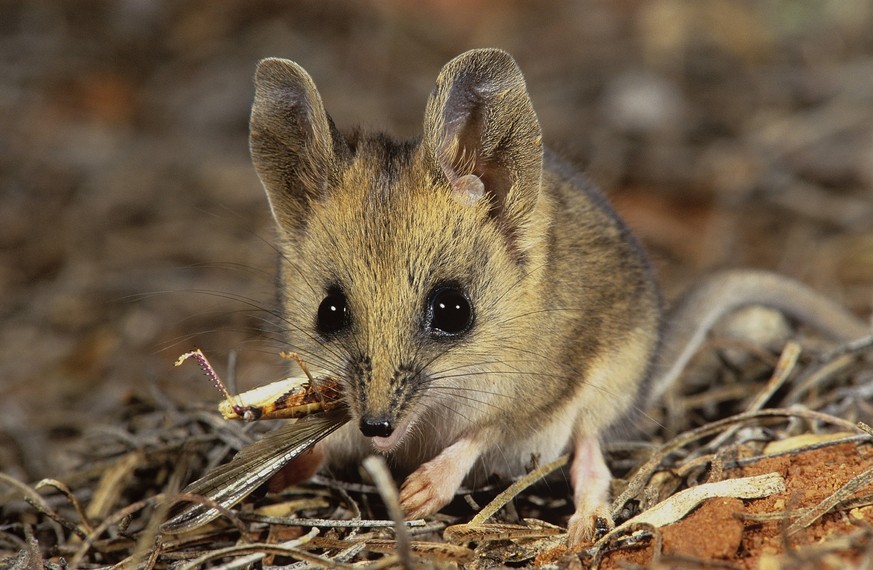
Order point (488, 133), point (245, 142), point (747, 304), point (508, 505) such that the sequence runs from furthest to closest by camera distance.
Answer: point (245, 142), point (747, 304), point (508, 505), point (488, 133)

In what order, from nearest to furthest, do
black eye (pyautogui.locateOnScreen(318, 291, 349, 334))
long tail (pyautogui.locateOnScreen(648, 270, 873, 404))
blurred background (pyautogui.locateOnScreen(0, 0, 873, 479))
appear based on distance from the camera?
black eye (pyautogui.locateOnScreen(318, 291, 349, 334)), long tail (pyautogui.locateOnScreen(648, 270, 873, 404)), blurred background (pyautogui.locateOnScreen(0, 0, 873, 479))

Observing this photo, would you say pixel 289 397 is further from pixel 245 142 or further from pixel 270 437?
pixel 245 142

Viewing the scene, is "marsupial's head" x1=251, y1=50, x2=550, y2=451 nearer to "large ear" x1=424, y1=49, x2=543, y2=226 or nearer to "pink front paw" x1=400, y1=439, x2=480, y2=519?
"large ear" x1=424, y1=49, x2=543, y2=226

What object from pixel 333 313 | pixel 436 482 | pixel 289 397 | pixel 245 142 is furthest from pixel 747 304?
pixel 245 142

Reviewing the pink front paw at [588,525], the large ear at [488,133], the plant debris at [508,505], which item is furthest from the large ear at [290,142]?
the pink front paw at [588,525]

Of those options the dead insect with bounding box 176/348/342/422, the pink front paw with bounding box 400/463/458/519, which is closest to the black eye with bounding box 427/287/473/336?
the dead insect with bounding box 176/348/342/422

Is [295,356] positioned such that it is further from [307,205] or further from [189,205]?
[189,205]

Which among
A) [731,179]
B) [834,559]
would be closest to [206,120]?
[731,179]
